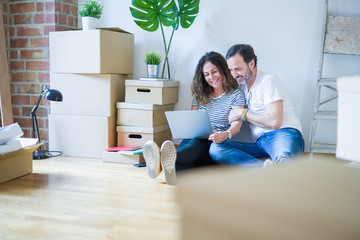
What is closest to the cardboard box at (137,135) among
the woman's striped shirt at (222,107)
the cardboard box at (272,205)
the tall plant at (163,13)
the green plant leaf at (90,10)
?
the woman's striped shirt at (222,107)

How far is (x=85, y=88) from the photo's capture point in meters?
2.95

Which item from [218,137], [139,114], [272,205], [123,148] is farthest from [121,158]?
[272,205]

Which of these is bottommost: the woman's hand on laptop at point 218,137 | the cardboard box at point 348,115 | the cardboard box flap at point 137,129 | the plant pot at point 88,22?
the cardboard box flap at point 137,129

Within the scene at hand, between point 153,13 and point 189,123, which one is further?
point 153,13

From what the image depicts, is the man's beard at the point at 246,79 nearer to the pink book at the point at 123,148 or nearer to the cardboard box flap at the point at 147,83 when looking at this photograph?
the cardboard box flap at the point at 147,83

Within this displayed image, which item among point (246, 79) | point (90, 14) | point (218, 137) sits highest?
point (90, 14)

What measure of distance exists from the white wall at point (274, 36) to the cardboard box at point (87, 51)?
0.52 meters

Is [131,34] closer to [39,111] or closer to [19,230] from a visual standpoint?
[39,111]

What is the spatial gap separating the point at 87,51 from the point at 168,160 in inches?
47.6

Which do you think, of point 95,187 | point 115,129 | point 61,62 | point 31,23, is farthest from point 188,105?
point 31,23

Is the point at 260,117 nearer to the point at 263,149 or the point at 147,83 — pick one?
the point at 263,149

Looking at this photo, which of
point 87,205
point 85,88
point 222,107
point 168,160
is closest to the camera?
point 87,205

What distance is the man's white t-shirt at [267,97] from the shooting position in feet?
7.44

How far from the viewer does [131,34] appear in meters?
3.19
